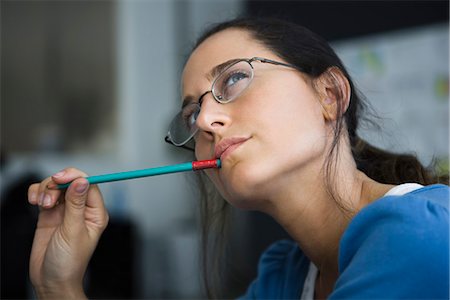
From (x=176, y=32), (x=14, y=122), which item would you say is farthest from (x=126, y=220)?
(x=176, y=32)

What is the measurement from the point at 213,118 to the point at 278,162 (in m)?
0.15

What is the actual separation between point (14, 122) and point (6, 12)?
807 mm

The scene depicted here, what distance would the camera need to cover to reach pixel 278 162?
0.94m

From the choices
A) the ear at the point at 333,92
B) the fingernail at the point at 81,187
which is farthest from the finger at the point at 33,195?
the ear at the point at 333,92

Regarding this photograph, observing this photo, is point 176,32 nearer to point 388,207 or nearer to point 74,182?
point 74,182

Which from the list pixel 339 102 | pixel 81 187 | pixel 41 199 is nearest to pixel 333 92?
pixel 339 102

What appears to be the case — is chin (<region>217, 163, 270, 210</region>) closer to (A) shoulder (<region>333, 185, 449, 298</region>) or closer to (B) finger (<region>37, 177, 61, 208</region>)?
(A) shoulder (<region>333, 185, 449, 298</region>)

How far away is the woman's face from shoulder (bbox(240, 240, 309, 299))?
27 cm

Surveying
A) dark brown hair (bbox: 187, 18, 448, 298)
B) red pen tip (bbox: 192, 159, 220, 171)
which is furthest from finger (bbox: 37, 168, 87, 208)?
dark brown hair (bbox: 187, 18, 448, 298)

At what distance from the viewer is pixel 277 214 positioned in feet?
3.39

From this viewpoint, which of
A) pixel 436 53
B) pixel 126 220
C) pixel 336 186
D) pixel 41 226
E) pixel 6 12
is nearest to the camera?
pixel 336 186

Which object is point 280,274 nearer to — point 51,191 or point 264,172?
point 264,172

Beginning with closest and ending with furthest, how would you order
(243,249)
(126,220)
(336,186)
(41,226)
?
(336,186) < (41,226) < (243,249) < (126,220)

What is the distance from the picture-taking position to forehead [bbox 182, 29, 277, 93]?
1.02 meters
